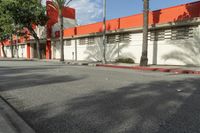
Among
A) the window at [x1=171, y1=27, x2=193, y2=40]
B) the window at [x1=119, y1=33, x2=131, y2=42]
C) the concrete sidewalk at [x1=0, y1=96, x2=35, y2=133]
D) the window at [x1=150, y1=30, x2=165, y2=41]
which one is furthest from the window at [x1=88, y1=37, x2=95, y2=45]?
the concrete sidewalk at [x1=0, y1=96, x2=35, y2=133]

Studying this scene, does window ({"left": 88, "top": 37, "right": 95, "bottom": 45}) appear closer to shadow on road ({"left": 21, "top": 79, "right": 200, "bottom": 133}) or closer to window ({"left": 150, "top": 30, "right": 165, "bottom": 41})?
window ({"left": 150, "top": 30, "right": 165, "bottom": 41})

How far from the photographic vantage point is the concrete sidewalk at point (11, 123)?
13.9ft

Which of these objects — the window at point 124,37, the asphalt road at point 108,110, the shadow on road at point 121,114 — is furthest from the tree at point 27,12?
the shadow on road at point 121,114

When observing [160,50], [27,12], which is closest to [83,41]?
[27,12]

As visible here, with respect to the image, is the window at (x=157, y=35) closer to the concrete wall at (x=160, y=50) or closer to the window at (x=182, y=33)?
the concrete wall at (x=160, y=50)

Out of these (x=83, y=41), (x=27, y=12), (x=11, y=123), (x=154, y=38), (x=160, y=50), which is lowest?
(x=11, y=123)

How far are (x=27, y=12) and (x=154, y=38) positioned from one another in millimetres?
21531

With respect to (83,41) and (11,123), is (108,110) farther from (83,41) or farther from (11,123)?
(83,41)

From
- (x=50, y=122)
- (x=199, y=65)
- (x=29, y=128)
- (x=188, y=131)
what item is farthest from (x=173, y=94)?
(x=199, y=65)

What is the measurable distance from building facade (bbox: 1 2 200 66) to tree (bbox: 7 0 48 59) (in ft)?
22.1

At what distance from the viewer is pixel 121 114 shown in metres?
5.04

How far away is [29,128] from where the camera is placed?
14.1ft

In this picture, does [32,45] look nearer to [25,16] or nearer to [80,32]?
[25,16]

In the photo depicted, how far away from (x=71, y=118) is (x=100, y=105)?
1.16 meters
